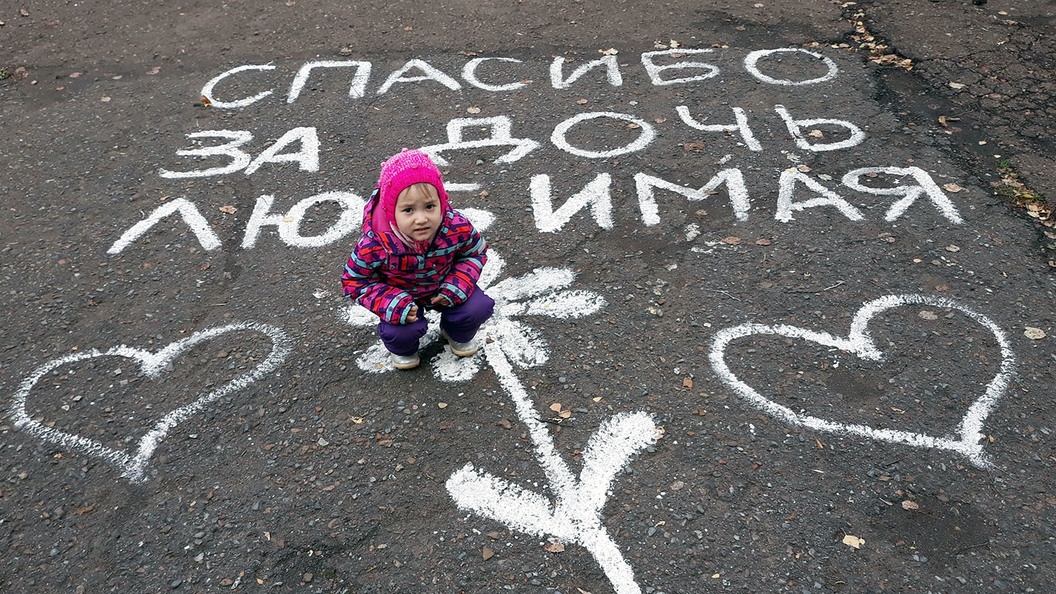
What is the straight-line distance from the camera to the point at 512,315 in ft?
11.0

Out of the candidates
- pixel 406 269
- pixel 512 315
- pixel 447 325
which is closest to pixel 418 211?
pixel 406 269

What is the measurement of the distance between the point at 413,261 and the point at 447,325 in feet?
1.19

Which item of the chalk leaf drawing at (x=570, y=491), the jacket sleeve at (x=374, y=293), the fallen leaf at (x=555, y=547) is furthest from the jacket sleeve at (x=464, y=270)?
the fallen leaf at (x=555, y=547)

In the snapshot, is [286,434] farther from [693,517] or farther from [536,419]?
[693,517]

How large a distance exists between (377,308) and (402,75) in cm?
308

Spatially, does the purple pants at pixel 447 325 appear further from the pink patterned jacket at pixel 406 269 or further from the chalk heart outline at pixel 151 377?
the chalk heart outline at pixel 151 377

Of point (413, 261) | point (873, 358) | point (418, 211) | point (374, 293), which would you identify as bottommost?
point (873, 358)

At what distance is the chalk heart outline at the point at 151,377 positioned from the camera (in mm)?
2816

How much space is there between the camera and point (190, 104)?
17.0 ft

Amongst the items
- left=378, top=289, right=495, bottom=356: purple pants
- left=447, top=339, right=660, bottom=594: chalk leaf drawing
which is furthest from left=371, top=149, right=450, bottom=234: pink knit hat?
left=447, top=339, right=660, bottom=594: chalk leaf drawing

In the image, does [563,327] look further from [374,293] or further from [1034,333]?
[1034,333]

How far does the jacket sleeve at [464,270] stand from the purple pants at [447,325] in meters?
0.05

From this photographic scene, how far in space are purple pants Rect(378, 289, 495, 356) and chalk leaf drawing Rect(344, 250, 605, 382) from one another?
14 cm

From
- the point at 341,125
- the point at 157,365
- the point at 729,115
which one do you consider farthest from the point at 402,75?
the point at 157,365
